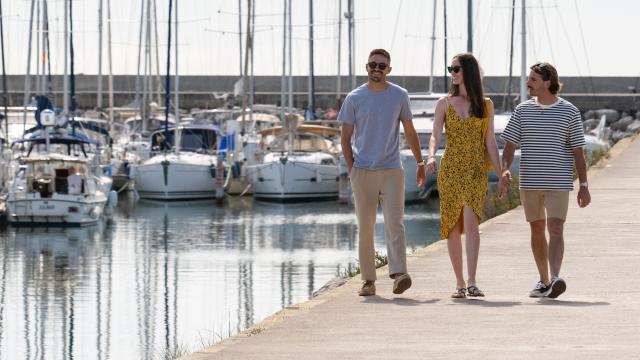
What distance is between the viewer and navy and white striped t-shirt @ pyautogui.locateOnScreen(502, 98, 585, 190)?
1194cm

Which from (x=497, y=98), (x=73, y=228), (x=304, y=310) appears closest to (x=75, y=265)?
(x=73, y=228)

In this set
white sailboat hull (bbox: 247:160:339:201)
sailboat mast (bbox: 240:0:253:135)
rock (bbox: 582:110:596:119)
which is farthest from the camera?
rock (bbox: 582:110:596:119)

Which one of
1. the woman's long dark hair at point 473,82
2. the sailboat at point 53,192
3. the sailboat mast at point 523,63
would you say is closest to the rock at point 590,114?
the sailboat mast at point 523,63

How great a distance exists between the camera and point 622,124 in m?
76.4

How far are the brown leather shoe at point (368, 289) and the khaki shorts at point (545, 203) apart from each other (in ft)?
4.27

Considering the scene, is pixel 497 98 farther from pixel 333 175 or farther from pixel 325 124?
pixel 333 175

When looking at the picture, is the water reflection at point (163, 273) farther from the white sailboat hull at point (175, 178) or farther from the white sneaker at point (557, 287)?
the white sneaker at point (557, 287)

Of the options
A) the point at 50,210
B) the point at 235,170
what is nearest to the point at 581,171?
the point at 50,210

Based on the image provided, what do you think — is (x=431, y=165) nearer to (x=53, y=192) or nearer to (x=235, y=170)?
(x=53, y=192)

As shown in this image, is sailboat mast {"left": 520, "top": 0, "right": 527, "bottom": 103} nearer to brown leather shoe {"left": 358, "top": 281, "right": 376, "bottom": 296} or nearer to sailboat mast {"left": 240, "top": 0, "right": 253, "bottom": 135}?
sailboat mast {"left": 240, "top": 0, "right": 253, "bottom": 135}

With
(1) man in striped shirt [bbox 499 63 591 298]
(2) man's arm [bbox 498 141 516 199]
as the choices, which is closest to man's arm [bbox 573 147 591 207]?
(1) man in striped shirt [bbox 499 63 591 298]

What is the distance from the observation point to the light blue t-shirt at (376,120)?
12.0 metres

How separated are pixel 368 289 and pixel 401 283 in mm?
312

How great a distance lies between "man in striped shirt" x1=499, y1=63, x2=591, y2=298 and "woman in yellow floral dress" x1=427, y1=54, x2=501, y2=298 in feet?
0.65
